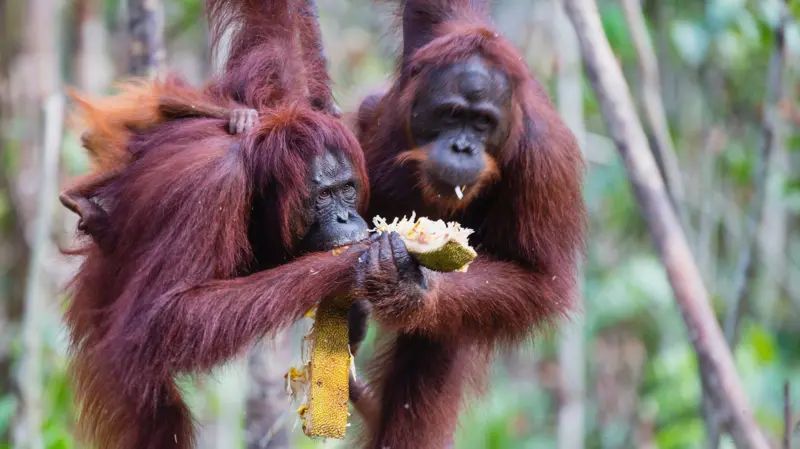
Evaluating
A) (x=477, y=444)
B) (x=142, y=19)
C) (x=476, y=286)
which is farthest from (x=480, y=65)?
(x=477, y=444)

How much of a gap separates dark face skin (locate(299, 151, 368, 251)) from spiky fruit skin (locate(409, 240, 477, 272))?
0.35 meters

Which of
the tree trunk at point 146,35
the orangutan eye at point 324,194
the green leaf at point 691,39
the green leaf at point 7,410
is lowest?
the green leaf at point 7,410

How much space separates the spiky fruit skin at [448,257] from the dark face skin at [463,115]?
65 centimetres

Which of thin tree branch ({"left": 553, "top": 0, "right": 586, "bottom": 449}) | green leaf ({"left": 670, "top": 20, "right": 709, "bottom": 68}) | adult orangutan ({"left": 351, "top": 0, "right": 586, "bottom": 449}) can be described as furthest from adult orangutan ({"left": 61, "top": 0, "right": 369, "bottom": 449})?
green leaf ({"left": 670, "top": 20, "right": 709, "bottom": 68})

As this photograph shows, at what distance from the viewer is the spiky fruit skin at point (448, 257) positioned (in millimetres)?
2582

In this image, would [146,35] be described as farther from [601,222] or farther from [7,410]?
[601,222]

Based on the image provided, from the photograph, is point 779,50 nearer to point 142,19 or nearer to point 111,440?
point 142,19

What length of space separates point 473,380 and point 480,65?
139 cm

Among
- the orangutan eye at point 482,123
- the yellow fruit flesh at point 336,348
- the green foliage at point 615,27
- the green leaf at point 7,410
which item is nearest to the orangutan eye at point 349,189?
the yellow fruit flesh at point 336,348

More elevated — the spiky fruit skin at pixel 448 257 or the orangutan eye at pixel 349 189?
the orangutan eye at pixel 349 189

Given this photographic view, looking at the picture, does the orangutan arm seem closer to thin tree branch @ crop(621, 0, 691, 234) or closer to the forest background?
the forest background

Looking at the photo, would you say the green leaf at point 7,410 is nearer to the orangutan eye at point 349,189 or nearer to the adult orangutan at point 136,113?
the adult orangutan at point 136,113

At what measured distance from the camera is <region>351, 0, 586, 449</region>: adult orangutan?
3350 mm

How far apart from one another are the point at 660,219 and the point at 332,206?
1.34m
